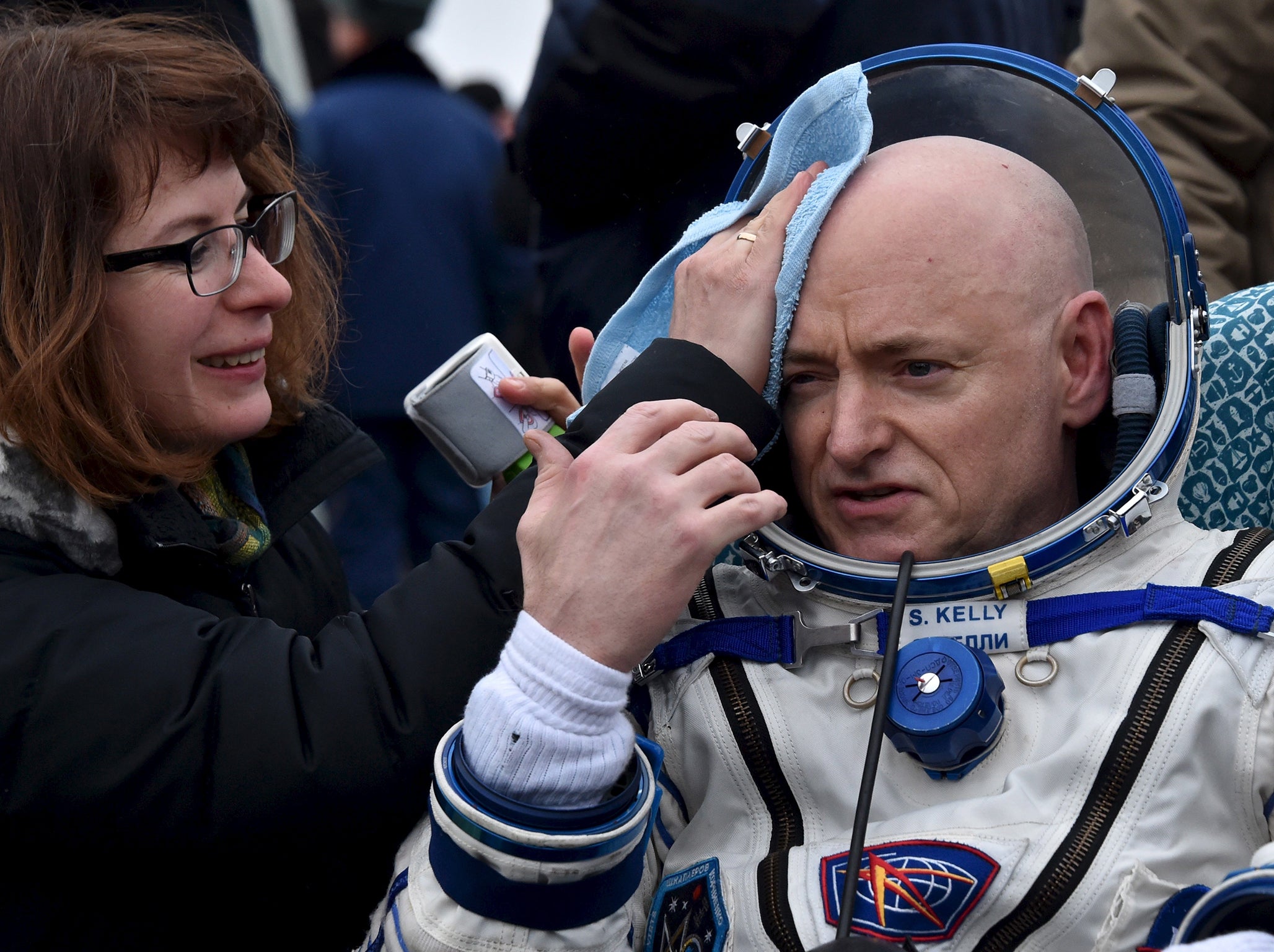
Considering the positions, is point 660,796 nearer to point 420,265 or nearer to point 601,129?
point 601,129

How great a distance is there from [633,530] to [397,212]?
2.59 metres

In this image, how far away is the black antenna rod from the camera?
1.28m

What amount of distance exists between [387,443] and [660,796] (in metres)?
2.28

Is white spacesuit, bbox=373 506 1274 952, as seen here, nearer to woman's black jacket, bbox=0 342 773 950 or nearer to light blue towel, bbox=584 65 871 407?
woman's black jacket, bbox=0 342 773 950

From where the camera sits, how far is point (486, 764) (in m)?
1.26

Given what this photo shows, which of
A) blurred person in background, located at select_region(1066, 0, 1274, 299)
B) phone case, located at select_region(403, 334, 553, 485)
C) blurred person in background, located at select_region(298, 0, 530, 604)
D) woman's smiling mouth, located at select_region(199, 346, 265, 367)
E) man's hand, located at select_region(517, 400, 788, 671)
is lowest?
blurred person in background, located at select_region(298, 0, 530, 604)

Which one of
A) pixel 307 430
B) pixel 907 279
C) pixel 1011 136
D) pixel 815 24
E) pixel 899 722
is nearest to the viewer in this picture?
pixel 899 722

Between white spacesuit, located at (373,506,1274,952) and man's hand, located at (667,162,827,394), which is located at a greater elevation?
man's hand, located at (667,162,827,394)

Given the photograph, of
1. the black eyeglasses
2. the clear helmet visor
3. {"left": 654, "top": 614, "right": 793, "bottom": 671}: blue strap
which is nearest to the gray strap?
the clear helmet visor

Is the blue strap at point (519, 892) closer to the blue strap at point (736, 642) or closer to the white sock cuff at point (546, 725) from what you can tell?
the white sock cuff at point (546, 725)

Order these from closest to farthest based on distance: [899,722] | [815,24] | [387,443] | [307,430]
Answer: [899,722]
[307,430]
[815,24]
[387,443]

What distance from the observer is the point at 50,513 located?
1454mm

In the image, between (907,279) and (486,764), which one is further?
(907,279)

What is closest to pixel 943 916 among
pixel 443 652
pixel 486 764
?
pixel 486 764
